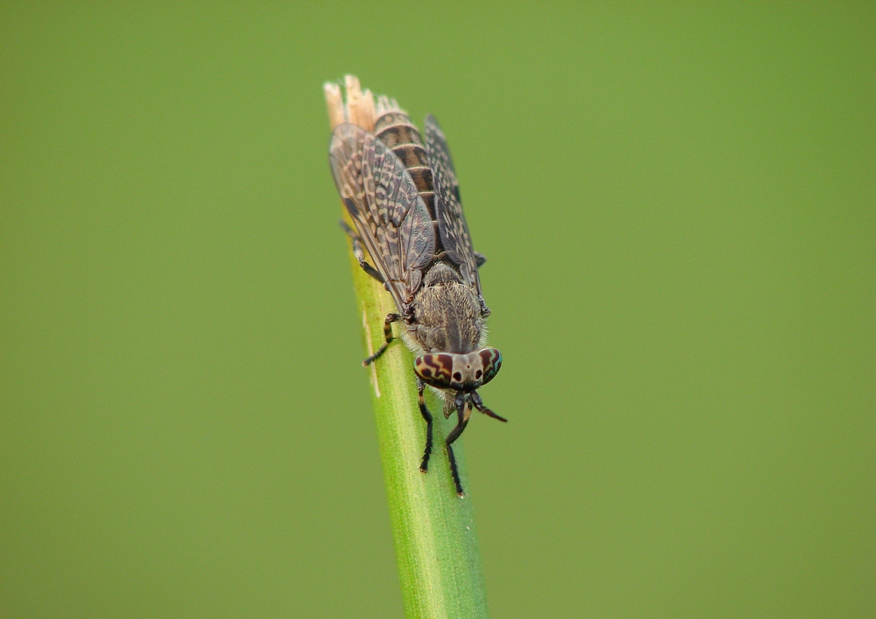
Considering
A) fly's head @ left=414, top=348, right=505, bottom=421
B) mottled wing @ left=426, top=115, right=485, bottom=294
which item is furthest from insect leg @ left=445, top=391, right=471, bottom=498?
mottled wing @ left=426, top=115, right=485, bottom=294

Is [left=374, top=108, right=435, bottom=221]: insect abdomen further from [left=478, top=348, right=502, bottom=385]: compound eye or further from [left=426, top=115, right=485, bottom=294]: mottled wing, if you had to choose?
[left=478, top=348, right=502, bottom=385]: compound eye

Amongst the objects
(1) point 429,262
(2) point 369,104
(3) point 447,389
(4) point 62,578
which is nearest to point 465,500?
(3) point 447,389

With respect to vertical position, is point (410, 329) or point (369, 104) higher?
point (369, 104)

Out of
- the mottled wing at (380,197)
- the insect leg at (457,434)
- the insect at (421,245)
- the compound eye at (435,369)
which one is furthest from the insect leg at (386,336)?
the mottled wing at (380,197)

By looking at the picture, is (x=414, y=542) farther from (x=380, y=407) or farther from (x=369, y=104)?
(x=369, y=104)

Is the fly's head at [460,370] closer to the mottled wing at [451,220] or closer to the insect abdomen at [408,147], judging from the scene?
the mottled wing at [451,220]

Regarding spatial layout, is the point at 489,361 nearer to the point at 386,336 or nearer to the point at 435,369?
the point at 435,369
